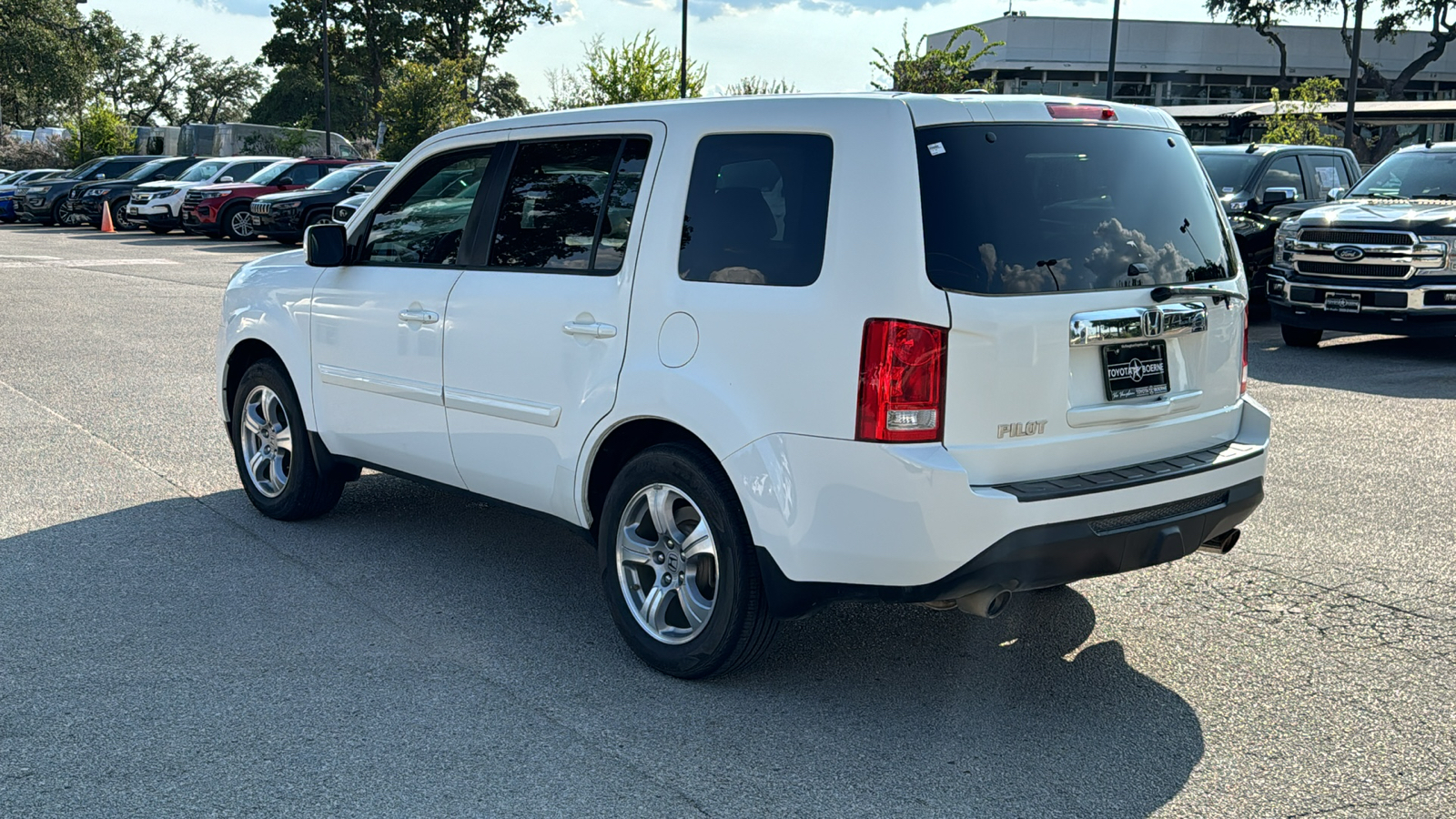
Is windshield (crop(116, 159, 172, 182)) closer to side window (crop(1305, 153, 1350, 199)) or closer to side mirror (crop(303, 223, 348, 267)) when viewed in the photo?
side window (crop(1305, 153, 1350, 199))

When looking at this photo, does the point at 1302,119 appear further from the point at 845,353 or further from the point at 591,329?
the point at 845,353

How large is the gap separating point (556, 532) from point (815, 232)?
8.91 ft

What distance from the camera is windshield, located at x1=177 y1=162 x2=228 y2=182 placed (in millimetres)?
32366

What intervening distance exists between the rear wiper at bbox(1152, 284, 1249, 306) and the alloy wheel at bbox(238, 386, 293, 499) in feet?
13.1

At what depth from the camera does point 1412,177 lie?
510 inches

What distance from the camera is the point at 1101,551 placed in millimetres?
3957

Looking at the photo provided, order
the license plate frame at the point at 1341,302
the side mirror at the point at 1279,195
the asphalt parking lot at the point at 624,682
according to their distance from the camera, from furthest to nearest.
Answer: the side mirror at the point at 1279,195, the license plate frame at the point at 1341,302, the asphalt parking lot at the point at 624,682

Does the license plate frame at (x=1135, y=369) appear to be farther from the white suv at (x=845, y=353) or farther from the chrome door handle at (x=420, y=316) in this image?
the chrome door handle at (x=420, y=316)

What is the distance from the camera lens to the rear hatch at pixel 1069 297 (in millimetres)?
3834

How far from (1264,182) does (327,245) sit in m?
12.3

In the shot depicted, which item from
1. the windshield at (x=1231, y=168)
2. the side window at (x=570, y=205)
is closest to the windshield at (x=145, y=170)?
the windshield at (x=1231, y=168)

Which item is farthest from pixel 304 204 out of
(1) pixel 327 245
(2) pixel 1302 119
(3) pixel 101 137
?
(3) pixel 101 137

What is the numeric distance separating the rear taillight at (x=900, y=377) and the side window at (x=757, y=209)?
31cm

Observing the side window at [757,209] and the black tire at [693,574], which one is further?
the black tire at [693,574]
